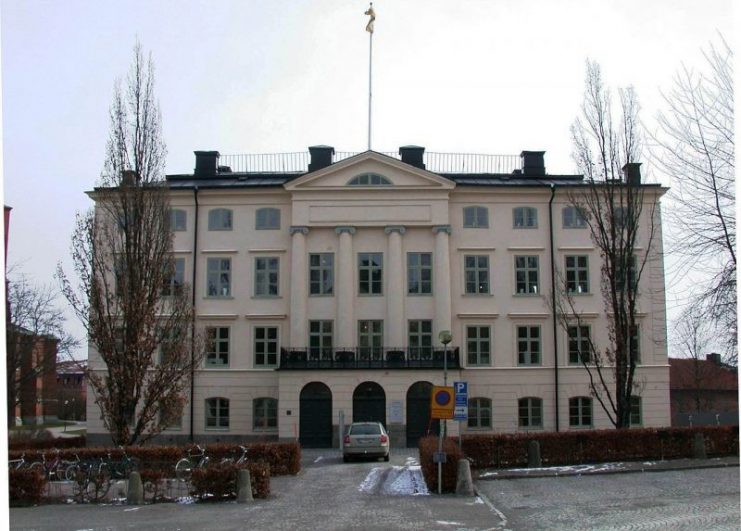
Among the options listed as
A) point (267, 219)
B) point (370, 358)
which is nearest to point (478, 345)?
point (370, 358)

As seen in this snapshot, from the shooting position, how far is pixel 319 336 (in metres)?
42.2

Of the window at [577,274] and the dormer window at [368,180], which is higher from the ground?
the dormer window at [368,180]

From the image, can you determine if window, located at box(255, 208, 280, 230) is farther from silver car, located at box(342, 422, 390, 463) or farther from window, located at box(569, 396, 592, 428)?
window, located at box(569, 396, 592, 428)

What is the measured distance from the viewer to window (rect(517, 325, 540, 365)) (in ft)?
138

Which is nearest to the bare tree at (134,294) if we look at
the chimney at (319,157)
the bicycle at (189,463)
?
the bicycle at (189,463)

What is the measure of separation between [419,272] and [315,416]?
336 inches

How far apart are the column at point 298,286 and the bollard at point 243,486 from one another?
2135cm

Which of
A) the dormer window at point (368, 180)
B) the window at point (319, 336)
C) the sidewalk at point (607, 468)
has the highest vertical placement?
the dormer window at point (368, 180)

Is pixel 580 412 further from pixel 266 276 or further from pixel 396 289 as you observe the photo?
pixel 266 276

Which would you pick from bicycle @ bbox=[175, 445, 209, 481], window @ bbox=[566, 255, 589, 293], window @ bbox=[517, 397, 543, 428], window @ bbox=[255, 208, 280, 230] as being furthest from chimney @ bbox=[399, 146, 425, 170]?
bicycle @ bbox=[175, 445, 209, 481]

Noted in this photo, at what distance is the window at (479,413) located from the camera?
41469mm

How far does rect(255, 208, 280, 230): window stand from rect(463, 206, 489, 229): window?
9.27m

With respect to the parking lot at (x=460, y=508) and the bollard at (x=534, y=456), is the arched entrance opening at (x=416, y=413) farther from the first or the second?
the parking lot at (x=460, y=508)

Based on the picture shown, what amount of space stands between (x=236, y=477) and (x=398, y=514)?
4442mm
